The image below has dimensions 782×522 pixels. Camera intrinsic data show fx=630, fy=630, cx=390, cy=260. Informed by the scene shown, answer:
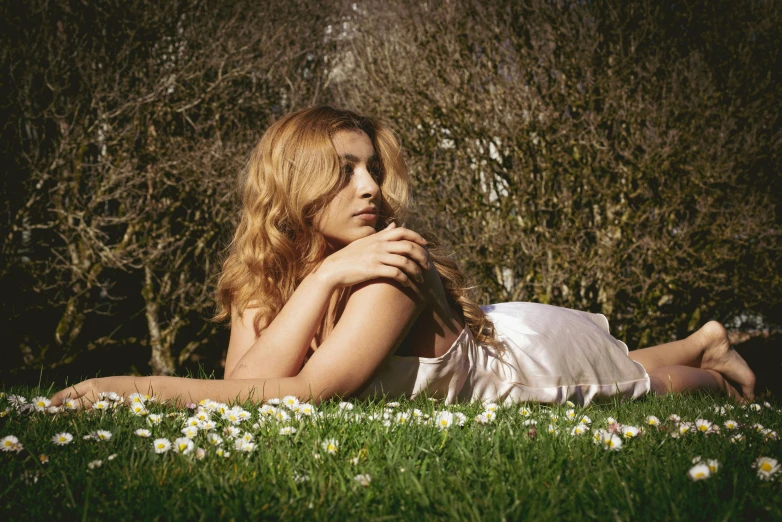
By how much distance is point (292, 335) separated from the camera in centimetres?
252

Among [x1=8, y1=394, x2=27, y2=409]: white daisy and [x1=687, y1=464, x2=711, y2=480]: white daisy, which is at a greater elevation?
[x1=687, y1=464, x2=711, y2=480]: white daisy

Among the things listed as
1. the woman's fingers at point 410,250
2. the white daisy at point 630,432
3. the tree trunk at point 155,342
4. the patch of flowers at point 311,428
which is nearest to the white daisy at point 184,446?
the patch of flowers at point 311,428

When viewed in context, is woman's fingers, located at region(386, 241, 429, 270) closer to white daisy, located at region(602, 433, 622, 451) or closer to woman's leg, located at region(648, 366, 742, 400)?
white daisy, located at region(602, 433, 622, 451)

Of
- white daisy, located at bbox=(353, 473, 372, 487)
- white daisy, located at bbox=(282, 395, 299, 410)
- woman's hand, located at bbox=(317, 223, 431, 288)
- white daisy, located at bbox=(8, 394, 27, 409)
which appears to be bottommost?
white daisy, located at bbox=(8, 394, 27, 409)

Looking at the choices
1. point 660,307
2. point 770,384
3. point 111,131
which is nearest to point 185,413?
point 111,131

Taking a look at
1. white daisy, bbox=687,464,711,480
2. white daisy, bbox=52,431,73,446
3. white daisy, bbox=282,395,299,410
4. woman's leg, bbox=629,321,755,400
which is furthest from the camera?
woman's leg, bbox=629,321,755,400

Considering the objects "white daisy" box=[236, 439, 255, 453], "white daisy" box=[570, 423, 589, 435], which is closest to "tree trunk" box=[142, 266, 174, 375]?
"white daisy" box=[236, 439, 255, 453]

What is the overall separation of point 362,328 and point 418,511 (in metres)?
1.01

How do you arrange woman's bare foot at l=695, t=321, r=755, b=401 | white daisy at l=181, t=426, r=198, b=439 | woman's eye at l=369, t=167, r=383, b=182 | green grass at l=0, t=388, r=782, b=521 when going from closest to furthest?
green grass at l=0, t=388, r=782, b=521, white daisy at l=181, t=426, r=198, b=439, woman's eye at l=369, t=167, r=383, b=182, woman's bare foot at l=695, t=321, r=755, b=401

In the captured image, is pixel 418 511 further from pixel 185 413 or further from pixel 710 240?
pixel 710 240

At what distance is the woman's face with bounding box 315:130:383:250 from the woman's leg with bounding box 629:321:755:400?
5.88 feet

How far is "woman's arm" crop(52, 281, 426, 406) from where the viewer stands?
2350mm

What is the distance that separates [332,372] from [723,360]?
103 inches

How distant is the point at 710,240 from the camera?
582cm
